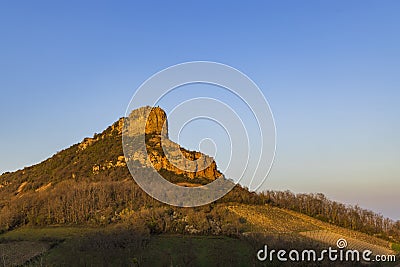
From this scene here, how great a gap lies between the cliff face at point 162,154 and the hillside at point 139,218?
273 millimetres

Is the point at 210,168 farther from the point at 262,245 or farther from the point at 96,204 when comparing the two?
the point at 262,245

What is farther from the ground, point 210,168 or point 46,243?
point 210,168

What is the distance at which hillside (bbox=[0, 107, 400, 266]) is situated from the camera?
60.1m

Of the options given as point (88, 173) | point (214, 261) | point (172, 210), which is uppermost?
point (88, 173)

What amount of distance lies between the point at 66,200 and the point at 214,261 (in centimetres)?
4272

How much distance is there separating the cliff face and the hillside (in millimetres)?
273

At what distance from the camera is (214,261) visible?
184ft

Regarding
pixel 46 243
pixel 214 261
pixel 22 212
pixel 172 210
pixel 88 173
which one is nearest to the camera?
pixel 214 261

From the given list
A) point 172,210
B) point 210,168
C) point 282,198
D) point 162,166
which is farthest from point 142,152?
point 282,198

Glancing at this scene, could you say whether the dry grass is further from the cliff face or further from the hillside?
the cliff face

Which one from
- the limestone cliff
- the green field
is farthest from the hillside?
the limestone cliff

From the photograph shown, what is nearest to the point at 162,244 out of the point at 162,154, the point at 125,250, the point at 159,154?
the point at 125,250

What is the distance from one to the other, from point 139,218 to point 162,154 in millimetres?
27727

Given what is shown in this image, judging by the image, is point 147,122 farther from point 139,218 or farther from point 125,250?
point 125,250
